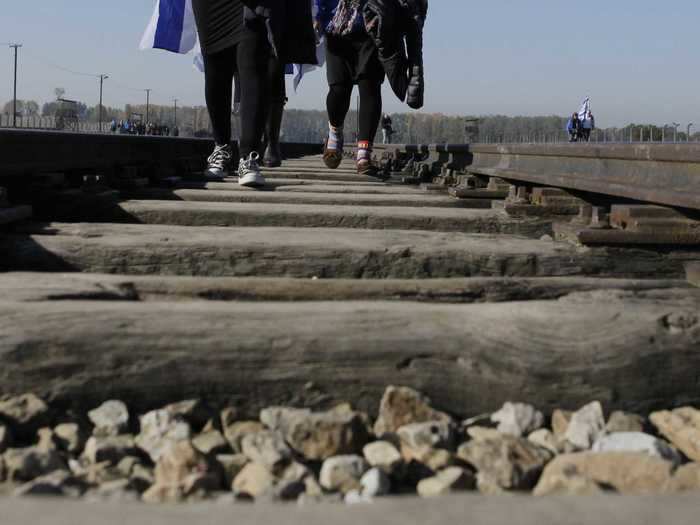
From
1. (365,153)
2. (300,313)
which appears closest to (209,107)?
(365,153)

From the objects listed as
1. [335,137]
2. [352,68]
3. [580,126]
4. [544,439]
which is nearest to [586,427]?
[544,439]

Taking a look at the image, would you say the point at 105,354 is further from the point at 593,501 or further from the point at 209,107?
the point at 209,107

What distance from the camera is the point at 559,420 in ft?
5.17

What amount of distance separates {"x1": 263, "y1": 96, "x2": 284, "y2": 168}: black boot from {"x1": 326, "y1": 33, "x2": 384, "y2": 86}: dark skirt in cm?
121

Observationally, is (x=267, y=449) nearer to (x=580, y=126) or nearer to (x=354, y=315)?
(x=354, y=315)

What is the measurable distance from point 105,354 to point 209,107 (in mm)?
3566

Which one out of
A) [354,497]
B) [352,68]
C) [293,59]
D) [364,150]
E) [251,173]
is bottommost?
[354,497]

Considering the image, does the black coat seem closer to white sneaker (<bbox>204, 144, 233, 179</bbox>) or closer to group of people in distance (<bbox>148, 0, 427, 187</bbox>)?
group of people in distance (<bbox>148, 0, 427, 187</bbox>)

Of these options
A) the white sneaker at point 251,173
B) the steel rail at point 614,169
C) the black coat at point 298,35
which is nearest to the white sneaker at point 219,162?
the black coat at point 298,35

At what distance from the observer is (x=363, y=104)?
6.47 m

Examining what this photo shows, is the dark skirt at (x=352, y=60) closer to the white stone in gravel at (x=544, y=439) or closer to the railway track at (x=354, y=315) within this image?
the railway track at (x=354, y=315)

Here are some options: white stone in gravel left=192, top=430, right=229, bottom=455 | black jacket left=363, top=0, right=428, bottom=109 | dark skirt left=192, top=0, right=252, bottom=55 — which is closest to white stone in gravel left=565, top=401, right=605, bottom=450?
white stone in gravel left=192, top=430, right=229, bottom=455

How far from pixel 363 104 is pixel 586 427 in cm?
515

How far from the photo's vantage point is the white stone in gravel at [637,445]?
4.66 feet
